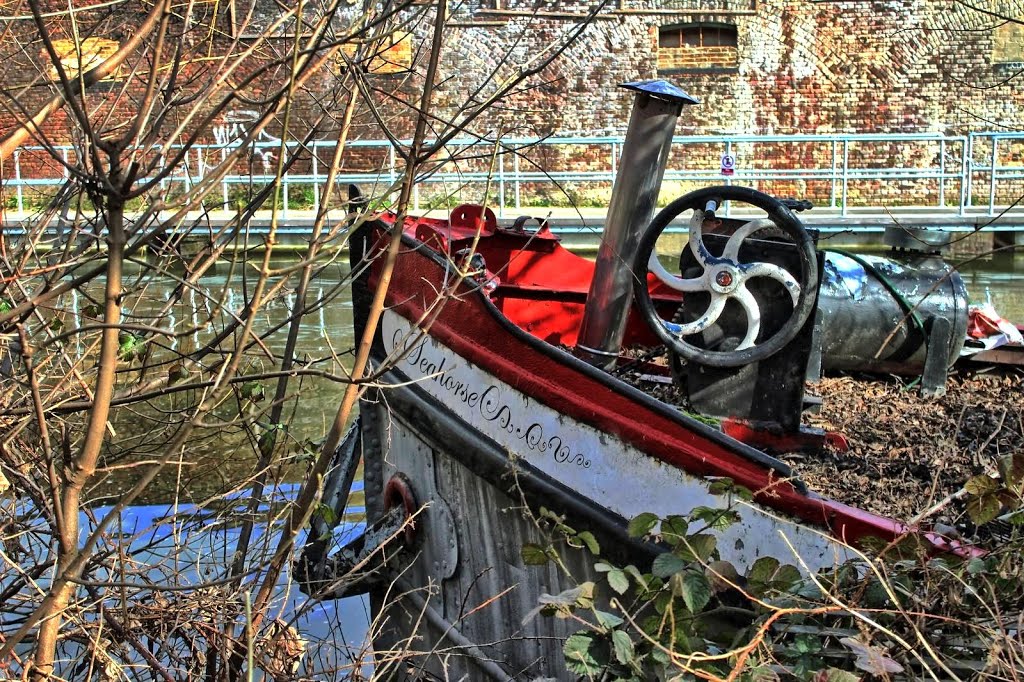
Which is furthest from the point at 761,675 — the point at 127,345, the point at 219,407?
the point at 219,407

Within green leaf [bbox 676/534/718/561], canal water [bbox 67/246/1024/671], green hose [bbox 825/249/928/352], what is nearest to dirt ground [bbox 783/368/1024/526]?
green hose [bbox 825/249/928/352]

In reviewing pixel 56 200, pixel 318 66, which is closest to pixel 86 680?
pixel 56 200

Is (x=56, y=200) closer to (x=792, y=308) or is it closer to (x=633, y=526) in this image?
(x=633, y=526)

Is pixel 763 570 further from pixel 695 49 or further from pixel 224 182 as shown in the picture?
pixel 695 49

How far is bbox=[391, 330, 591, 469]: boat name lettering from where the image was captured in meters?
3.83

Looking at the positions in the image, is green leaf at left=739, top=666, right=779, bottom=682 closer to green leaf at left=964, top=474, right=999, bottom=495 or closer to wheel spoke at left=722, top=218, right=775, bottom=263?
green leaf at left=964, top=474, right=999, bottom=495

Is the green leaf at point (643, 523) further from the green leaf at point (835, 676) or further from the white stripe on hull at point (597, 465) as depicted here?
the green leaf at point (835, 676)

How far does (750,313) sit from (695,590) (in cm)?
136

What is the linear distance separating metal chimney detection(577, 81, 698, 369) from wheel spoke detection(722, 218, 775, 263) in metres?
0.81

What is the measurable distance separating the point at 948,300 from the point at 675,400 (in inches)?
55.0

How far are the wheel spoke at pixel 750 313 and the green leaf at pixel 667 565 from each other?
1187 mm

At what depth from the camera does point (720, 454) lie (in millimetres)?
3326

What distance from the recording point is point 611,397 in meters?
3.64

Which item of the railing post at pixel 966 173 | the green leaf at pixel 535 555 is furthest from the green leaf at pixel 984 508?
the railing post at pixel 966 173
